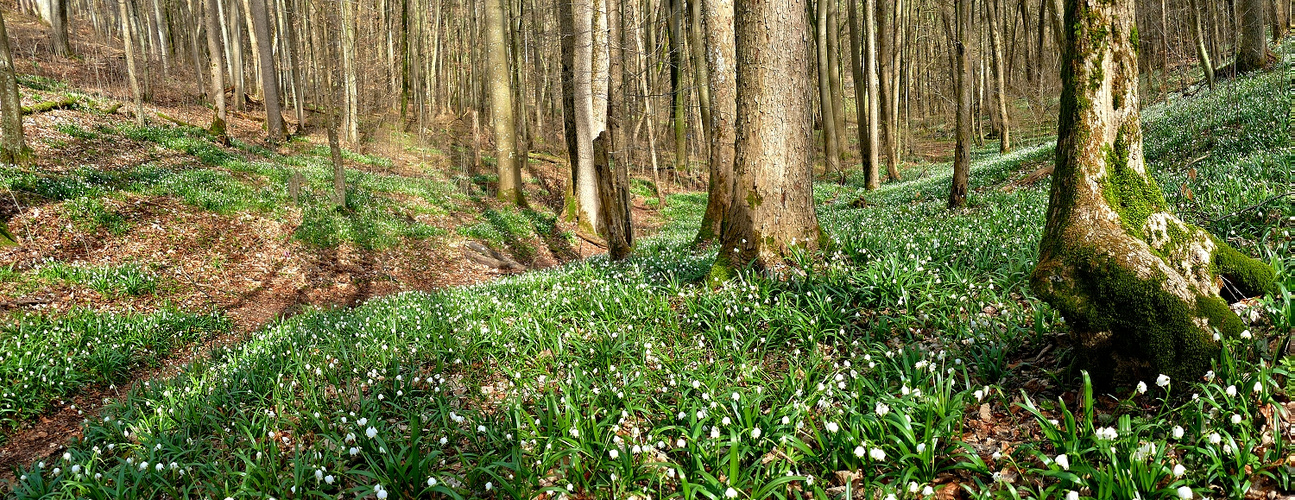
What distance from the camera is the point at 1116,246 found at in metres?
3.22

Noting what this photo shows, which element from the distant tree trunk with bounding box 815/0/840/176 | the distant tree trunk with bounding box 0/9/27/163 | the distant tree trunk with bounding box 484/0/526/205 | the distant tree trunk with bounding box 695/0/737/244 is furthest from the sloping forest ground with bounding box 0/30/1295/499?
the distant tree trunk with bounding box 815/0/840/176

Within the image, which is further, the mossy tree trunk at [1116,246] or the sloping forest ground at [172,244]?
the sloping forest ground at [172,244]

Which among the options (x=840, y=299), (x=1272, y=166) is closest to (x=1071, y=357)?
(x=840, y=299)

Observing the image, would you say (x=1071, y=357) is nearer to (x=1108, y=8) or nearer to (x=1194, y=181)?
(x=1108, y=8)

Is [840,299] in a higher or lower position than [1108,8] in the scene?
lower

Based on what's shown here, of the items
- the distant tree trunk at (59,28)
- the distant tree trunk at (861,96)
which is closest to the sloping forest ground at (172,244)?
the distant tree trunk at (59,28)

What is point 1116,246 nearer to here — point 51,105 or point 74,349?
point 74,349

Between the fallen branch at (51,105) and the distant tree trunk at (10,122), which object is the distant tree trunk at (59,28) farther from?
the distant tree trunk at (10,122)

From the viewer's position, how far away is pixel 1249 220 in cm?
488

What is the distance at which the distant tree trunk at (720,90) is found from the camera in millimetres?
7562

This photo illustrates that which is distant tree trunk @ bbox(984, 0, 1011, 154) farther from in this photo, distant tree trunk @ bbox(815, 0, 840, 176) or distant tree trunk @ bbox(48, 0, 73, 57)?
distant tree trunk @ bbox(48, 0, 73, 57)

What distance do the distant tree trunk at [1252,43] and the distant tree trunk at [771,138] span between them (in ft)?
51.7

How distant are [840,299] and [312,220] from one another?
1205 cm

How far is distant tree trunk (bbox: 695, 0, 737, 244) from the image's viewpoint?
298 inches
